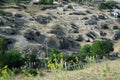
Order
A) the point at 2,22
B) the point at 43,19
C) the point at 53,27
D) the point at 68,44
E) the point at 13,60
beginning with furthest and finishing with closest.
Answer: the point at 43,19 → the point at 53,27 → the point at 2,22 → the point at 68,44 → the point at 13,60

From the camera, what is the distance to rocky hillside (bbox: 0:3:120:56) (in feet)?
276

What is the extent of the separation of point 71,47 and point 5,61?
3810 centimetres

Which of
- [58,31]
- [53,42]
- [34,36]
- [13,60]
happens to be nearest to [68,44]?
[53,42]

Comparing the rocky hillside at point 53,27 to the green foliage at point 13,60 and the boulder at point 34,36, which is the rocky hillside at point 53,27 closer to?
the boulder at point 34,36

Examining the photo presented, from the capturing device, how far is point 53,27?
99812 mm

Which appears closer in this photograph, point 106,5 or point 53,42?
point 53,42

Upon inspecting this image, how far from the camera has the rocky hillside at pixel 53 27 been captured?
8419 centimetres

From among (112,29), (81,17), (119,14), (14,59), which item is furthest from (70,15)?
(14,59)

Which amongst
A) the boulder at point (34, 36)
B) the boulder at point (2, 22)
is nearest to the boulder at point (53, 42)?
the boulder at point (34, 36)

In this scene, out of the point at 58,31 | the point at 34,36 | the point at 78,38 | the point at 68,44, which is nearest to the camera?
the point at 34,36

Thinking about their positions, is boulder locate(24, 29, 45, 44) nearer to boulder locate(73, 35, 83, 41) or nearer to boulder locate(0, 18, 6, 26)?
boulder locate(0, 18, 6, 26)

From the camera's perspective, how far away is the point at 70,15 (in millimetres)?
115375

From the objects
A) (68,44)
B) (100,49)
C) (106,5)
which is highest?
(106,5)

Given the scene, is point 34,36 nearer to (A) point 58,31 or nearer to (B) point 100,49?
(A) point 58,31
